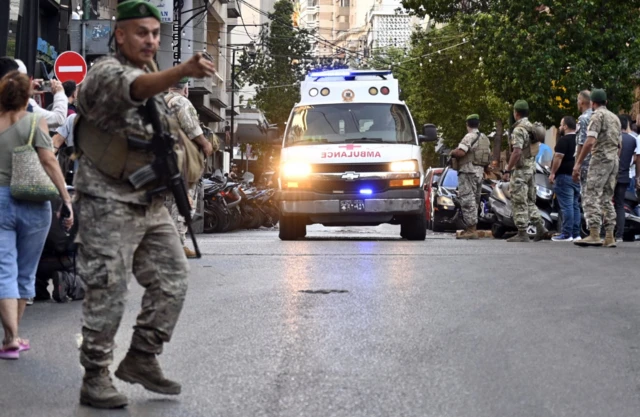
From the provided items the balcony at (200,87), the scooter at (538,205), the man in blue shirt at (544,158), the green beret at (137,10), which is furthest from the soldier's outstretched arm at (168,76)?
the balcony at (200,87)

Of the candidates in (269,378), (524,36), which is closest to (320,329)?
(269,378)

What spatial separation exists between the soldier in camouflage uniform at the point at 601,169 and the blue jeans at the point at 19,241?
1019 centimetres

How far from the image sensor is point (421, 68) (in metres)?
58.4

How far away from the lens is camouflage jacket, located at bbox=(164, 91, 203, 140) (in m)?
12.9

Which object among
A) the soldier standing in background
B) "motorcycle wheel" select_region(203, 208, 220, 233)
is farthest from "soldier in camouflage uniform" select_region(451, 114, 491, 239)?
"motorcycle wheel" select_region(203, 208, 220, 233)

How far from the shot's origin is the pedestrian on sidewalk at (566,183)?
18672 mm

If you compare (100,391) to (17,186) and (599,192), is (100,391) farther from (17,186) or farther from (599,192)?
(599,192)

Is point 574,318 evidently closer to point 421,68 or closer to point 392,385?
point 392,385

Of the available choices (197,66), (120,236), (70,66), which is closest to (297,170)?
(70,66)

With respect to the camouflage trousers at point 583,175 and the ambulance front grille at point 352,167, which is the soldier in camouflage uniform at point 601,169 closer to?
the camouflage trousers at point 583,175

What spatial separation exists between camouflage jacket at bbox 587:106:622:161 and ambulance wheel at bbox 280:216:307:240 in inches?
181

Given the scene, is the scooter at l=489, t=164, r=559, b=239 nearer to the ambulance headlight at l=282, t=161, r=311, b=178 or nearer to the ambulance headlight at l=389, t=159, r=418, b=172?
the ambulance headlight at l=389, t=159, r=418, b=172

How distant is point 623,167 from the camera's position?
63.3 ft

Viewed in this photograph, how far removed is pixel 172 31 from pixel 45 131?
39561mm
